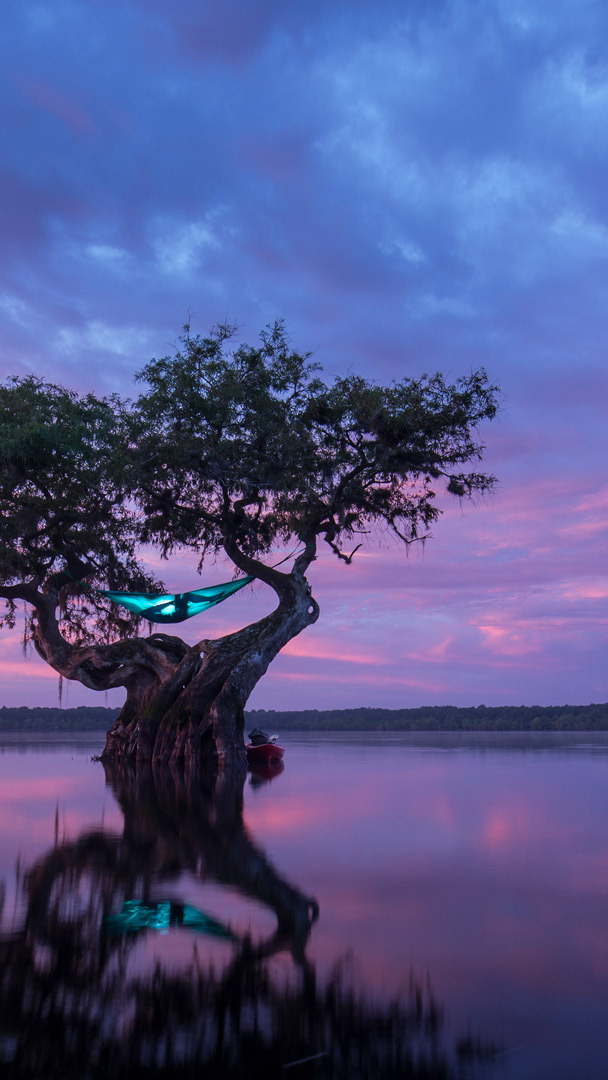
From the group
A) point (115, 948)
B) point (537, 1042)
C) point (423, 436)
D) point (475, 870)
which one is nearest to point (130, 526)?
point (423, 436)

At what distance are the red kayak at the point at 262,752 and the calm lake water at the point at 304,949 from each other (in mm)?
18914

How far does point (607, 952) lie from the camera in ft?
17.5

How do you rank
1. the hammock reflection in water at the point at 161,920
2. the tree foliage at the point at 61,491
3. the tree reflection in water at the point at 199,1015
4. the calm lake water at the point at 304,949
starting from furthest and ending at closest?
the tree foliage at the point at 61,491 < the hammock reflection in water at the point at 161,920 < the calm lake water at the point at 304,949 < the tree reflection in water at the point at 199,1015

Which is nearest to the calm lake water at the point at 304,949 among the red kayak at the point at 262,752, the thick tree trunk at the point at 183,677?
the thick tree trunk at the point at 183,677

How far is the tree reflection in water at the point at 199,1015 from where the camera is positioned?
351cm

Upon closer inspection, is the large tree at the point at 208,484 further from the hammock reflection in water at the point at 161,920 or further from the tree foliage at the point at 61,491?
the hammock reflection in water at the point at 161,920

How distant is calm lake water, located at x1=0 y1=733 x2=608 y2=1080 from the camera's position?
3.65 metres

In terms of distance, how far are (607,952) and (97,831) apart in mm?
7833

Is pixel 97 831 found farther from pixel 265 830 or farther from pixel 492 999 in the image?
pixel 492 999

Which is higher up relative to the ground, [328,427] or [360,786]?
[328,427]

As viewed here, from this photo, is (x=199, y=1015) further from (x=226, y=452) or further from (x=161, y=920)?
(x=226, y=452)

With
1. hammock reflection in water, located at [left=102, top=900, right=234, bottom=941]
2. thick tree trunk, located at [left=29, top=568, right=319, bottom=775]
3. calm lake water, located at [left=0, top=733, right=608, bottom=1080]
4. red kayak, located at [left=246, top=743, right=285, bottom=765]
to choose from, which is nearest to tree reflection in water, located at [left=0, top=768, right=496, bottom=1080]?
calm lake water, located at [left=0, top=733, right=608, bottom=1080]

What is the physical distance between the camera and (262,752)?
31078mm

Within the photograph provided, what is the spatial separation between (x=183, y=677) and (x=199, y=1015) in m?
23.9
